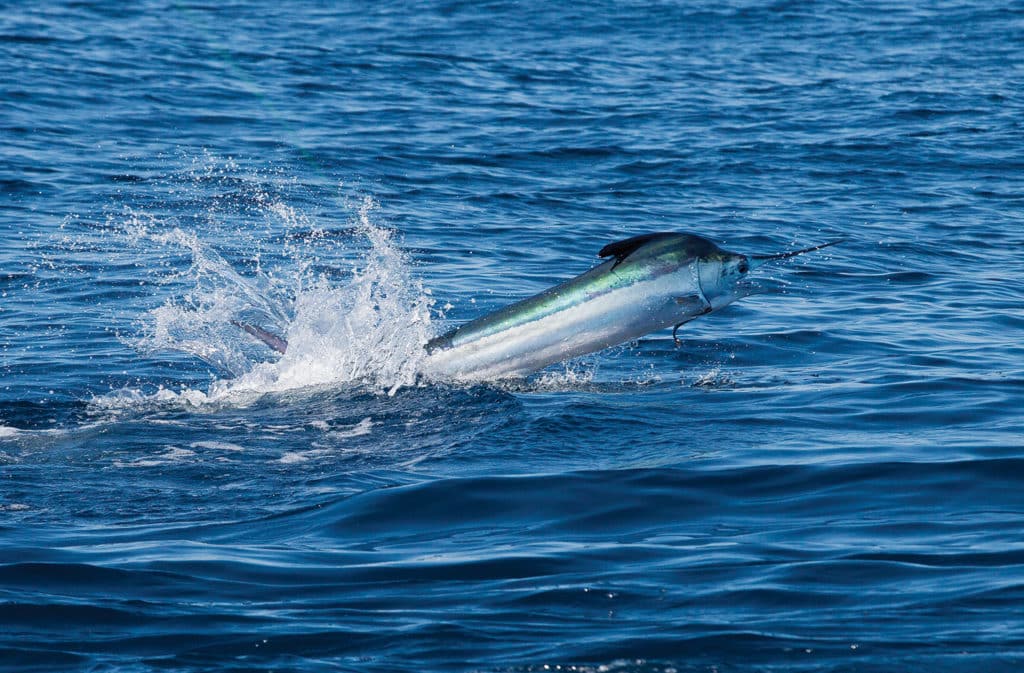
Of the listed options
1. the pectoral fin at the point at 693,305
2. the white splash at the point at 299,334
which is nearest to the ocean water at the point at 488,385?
the white splash at the point at 299,334

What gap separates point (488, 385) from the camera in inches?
352

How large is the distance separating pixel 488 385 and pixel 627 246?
58.7 inches

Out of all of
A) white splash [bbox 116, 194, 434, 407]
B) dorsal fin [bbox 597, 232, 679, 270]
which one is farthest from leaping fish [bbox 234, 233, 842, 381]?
white splash [bbox 116, 194, 434, 407]

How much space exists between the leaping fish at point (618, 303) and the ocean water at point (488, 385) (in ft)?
1.40

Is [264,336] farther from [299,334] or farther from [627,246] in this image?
[627,246]

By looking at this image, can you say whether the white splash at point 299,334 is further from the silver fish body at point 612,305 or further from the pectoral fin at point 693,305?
the pectoral fin at point 693,305

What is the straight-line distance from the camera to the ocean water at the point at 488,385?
5.39 metres

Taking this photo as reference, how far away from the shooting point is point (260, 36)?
26406 mm

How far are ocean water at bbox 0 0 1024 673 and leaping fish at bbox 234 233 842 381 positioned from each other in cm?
43

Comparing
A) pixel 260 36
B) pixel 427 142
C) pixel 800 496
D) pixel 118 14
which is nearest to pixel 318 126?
pixel 427 142

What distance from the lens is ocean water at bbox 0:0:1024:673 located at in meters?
5.39

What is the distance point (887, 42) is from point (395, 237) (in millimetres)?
15165

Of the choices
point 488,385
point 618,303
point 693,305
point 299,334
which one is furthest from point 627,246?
point 299,334

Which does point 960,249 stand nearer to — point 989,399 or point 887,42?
point 989,399
